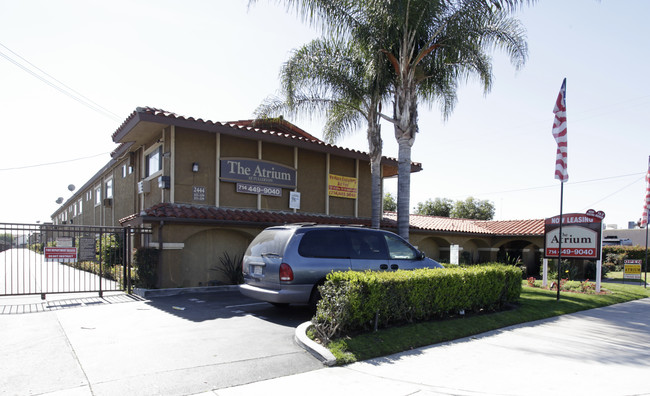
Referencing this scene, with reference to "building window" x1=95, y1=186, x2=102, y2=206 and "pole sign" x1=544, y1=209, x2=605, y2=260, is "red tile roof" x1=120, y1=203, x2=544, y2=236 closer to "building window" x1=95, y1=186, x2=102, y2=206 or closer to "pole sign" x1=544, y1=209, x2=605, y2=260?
"pole sign" x1=544, y1=209, x2=605, y2=260

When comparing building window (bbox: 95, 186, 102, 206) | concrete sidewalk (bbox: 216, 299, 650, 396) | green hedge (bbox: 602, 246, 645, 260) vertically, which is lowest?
green hedge (bbox: 602, 246, 645, 260)

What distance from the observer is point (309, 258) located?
316 inches

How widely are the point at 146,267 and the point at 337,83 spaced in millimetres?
8168

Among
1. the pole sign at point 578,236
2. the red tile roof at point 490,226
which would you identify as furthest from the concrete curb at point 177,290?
the pole sign at point 578,236

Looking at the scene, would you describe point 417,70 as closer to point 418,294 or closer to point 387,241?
point 387,241

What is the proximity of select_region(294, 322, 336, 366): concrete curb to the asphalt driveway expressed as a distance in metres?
0.09

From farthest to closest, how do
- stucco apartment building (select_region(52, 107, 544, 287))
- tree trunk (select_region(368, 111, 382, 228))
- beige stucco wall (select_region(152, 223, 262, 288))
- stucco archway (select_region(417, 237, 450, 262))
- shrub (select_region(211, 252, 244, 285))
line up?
stucco archway (select_region(417, 237, 450, 262))
tree trunk (select_region(368, 111, 382, 228))
shrub (select_region(211, 252, 244, 285))
stucco apartment building (select_region(52, 107, 544, 287))
beige stucco wall (select_region(152, 223, 262, 288))

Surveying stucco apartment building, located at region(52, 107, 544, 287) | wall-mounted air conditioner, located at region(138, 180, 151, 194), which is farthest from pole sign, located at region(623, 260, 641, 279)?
wall-mounted air conditioner, located at region(138, 180, 151, 194)

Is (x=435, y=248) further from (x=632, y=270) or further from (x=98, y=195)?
(x=98, y=195)

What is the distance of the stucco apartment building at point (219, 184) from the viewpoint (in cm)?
1208

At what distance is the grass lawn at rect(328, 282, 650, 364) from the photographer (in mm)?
5914

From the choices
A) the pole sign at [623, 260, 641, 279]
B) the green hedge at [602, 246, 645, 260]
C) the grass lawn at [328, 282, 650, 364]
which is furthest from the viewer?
the green hedge at [602, 246, 645, 260]

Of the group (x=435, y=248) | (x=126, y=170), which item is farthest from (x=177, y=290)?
(x=435, y=248)

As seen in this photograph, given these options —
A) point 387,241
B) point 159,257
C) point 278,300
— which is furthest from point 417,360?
point 159,257
